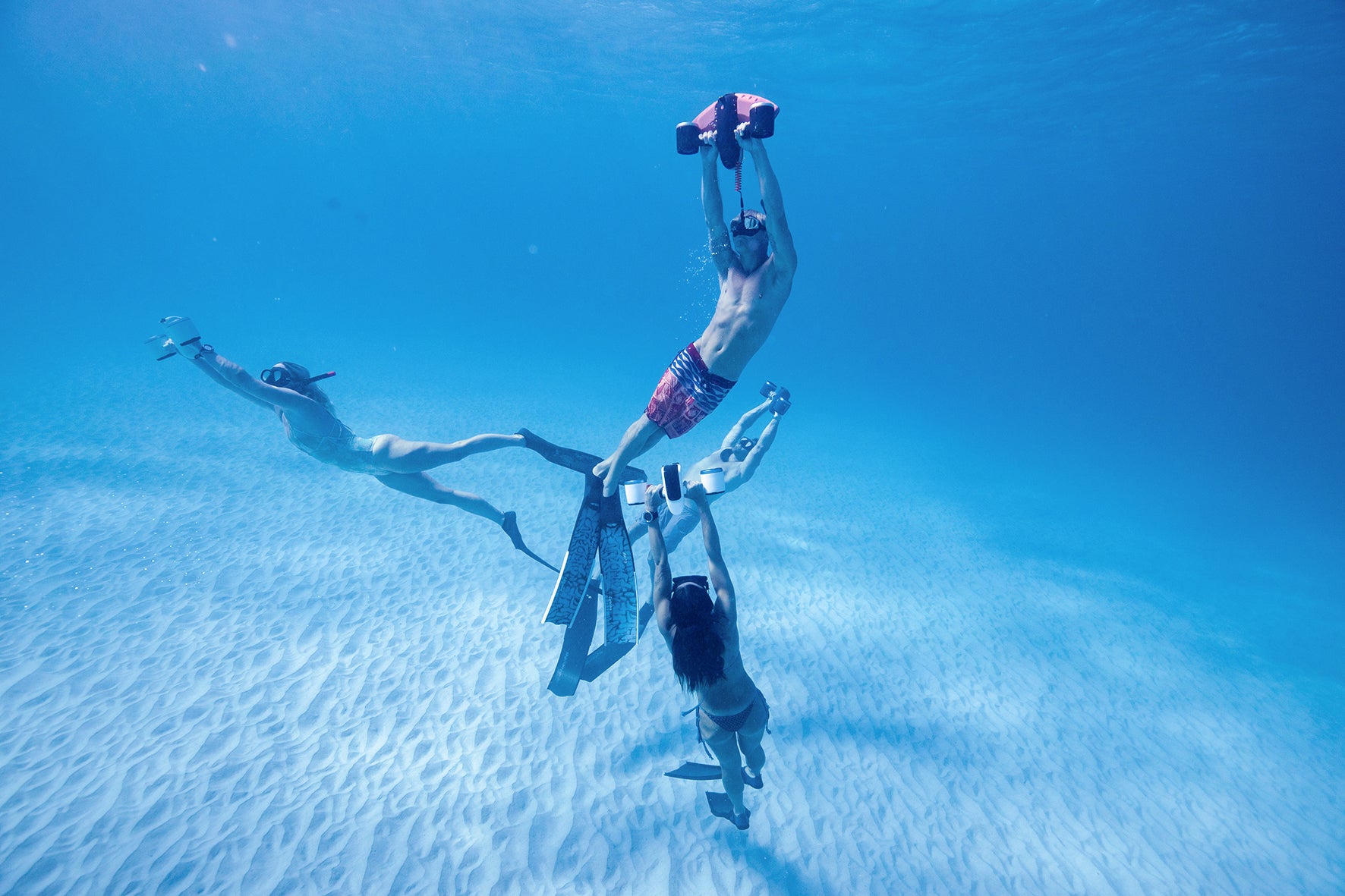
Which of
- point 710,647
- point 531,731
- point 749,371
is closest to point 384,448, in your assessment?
point 531,731

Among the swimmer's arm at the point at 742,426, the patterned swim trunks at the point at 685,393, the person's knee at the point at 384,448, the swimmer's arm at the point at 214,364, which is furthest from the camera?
the swimmer's arm at the point at 742,426

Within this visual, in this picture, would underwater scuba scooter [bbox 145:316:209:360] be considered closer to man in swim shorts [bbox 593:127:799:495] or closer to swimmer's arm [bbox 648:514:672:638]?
man in swim shorts [bbox 593:127:799:495]

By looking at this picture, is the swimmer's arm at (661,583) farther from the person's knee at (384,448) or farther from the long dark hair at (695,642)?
the person's knee at (384,448)

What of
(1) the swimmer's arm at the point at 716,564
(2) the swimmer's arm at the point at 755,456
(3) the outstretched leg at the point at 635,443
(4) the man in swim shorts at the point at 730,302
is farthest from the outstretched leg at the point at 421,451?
(2) the swimmer's arm at the point at 755,456

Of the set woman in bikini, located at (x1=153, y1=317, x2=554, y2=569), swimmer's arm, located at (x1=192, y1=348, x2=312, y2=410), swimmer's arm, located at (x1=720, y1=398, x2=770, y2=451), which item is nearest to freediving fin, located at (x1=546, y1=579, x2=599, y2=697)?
woman in bikini, located at (x1=153, y1=317, x2=554, y2=569)

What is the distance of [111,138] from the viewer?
271 ft

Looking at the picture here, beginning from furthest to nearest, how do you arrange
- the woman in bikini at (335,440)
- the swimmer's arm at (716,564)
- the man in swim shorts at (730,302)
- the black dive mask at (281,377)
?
the black dive mask at (281,377) → the woman in bikini at (335,440) → the swimmer's arm at (716,564) → the man in swim shorts at (730,302)

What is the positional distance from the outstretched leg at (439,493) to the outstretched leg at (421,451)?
0.53 meters

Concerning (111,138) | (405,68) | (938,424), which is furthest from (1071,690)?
(111,138)

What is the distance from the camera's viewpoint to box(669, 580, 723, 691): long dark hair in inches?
148

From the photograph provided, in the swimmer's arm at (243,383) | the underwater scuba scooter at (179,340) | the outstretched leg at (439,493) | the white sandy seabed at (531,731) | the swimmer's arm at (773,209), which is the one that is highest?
the swimmer's arm at (773,209)

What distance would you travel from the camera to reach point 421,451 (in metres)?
6.36

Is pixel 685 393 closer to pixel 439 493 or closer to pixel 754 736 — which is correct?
pixel 754 736

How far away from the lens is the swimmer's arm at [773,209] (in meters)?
3.47
